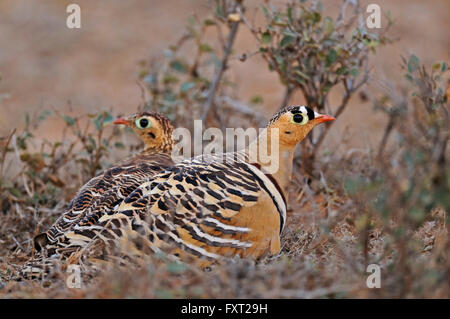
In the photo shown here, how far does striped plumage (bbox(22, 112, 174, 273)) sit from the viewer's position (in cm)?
360

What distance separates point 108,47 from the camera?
1187 centimetres

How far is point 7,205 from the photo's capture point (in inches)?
197

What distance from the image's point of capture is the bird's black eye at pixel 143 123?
4.80 metres

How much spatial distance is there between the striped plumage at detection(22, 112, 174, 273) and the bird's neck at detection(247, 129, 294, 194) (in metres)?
0.86

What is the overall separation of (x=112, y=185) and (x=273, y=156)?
45.1 inches

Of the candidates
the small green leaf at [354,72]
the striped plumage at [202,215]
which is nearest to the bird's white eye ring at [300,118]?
the striped plumage at [202,215]

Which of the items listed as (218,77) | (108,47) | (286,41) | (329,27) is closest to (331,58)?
(329,27)

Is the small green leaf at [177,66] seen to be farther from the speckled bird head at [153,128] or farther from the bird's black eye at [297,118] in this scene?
the bird's black eye at [297,118]

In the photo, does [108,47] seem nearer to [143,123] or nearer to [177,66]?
[177,66]

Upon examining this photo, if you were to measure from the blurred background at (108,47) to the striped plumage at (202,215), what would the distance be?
538 cm

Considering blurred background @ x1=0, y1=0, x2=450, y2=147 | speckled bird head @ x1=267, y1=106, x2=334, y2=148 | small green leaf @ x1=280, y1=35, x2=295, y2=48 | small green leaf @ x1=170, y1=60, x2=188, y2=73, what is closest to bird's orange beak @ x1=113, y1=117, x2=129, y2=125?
small green leaf @ x1=170, y1=60, x2=188, y2=73

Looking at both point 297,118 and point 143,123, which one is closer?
point 297,118

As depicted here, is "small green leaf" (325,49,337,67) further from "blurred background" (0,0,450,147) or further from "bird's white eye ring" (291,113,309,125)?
"blurred background" (0,0,450,147)

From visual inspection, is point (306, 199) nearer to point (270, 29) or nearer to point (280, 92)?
point (270, 29)
